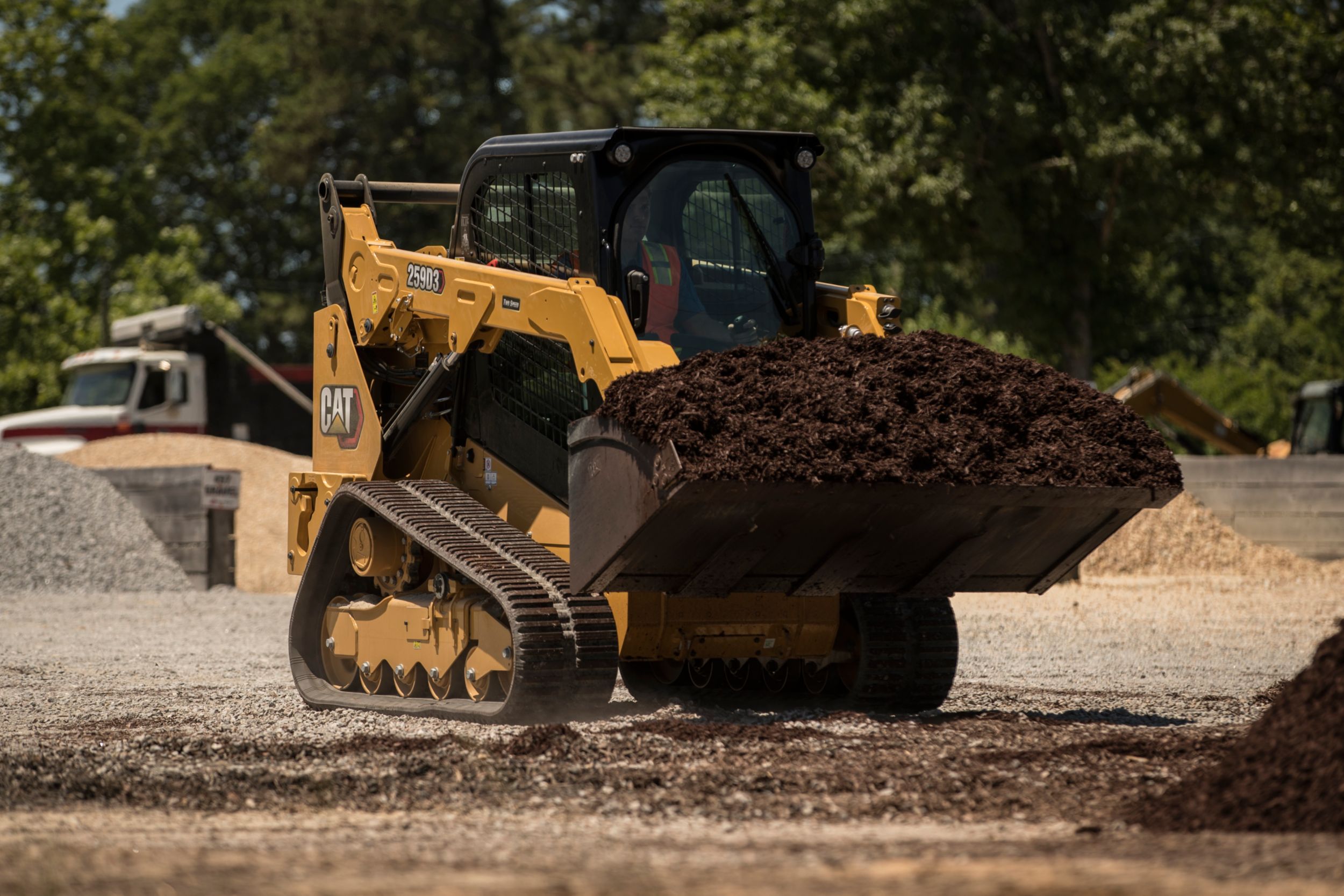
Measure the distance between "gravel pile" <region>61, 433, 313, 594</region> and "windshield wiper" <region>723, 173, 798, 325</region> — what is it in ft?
36.5

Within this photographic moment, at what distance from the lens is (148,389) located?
2600cm

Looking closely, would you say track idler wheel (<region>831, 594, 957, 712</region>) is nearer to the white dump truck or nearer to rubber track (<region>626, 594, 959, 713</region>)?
rubber track (<region>626, 594, 959, 713</region>)

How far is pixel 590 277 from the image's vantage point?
7406mm

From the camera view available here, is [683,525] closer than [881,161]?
Yes

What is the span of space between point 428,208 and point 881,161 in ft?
77.2

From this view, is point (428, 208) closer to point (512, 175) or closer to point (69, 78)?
point (69, 78)

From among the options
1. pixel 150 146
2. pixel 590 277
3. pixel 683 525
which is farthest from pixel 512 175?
pixel 150 146

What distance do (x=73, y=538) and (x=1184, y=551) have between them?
42.7 ft

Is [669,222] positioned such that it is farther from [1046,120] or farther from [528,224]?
[1046,120]

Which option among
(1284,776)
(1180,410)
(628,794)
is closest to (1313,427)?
(1180,410)

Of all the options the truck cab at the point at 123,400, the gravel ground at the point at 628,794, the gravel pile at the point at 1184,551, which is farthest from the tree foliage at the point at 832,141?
the gravel ground at the point at 628,794

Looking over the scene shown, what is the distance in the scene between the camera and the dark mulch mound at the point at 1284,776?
4.75m

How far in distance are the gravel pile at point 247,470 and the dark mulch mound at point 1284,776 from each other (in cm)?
1419

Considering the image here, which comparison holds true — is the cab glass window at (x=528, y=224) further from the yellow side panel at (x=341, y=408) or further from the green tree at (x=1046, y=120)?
the green tree at (x=1046, y=120)
